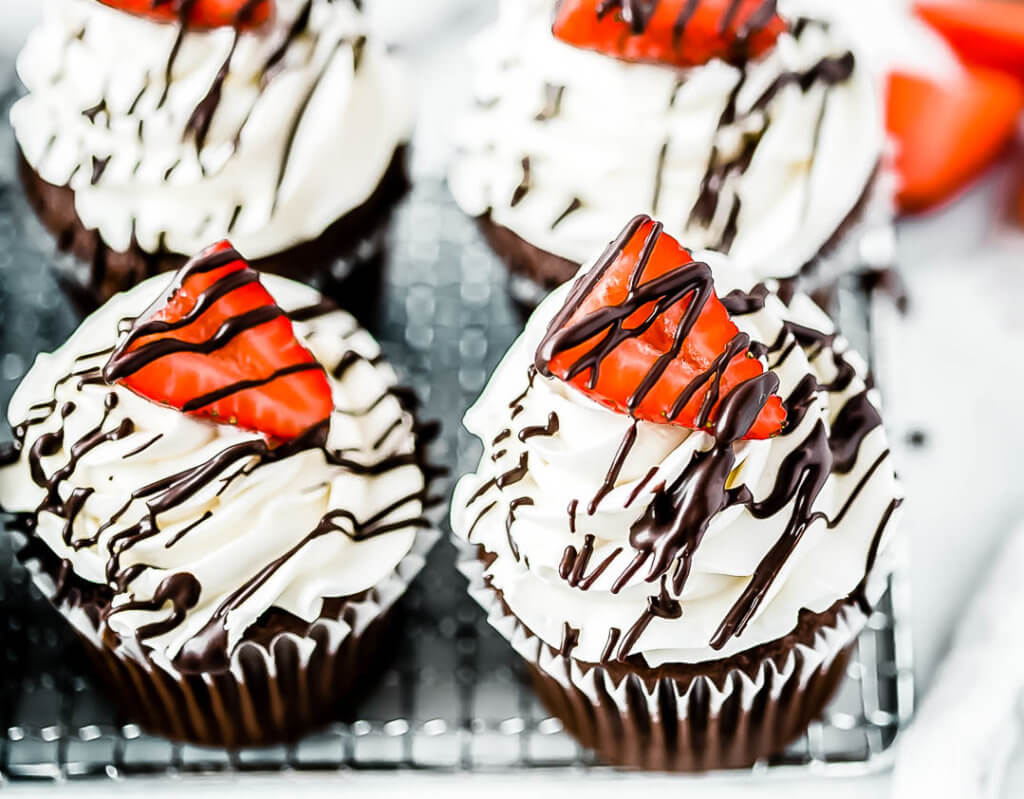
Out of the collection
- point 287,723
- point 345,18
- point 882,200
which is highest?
point 345,18

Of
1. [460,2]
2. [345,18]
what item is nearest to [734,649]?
[345,18]

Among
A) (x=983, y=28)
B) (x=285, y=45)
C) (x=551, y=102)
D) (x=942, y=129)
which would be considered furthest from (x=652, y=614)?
(x=983, y=28)

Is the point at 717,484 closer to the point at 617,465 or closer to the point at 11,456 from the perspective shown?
the point at 617,465

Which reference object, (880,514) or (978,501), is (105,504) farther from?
(978,501)

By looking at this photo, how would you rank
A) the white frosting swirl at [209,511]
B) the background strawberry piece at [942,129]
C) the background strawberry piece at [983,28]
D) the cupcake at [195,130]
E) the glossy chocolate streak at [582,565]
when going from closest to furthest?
the glossy chocolate streak at [582,565]
the white frosting swirl at [209,511]
the cupcake at [195,130]
the background strawberry piece at [942,129]
the background strawberry piece at [983,28]

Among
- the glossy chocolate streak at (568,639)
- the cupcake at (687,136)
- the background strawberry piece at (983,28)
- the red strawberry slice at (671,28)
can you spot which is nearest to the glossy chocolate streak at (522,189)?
the cupcake at (687,136)

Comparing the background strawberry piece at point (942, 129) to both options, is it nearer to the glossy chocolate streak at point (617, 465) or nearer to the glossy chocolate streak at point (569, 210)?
the glossy chocolate streak at point (569, 210)

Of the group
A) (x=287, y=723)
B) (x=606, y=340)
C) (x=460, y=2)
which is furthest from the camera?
(x=460, y=2)
